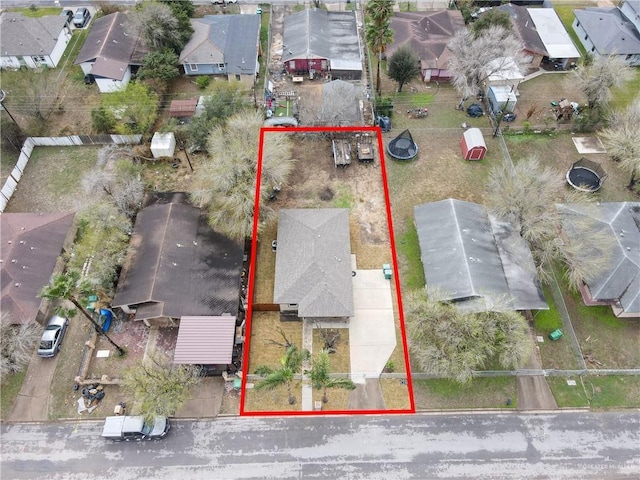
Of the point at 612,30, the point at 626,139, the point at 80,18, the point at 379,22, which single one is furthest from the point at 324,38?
the point at 612,30

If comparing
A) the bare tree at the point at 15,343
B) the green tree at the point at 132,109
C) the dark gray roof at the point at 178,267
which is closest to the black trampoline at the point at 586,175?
the dark gray roof at the point at 178,267

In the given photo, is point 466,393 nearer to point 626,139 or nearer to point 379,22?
point 626,139

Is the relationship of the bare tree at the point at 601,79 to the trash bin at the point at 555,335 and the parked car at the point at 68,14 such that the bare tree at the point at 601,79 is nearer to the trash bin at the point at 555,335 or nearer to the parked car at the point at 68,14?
the trash bin at the point at 555,335

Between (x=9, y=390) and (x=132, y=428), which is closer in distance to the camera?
(x=132, y=428)

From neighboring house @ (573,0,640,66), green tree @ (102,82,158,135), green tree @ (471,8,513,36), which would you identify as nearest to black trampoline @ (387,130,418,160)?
green tree @ (471,8,513,36)

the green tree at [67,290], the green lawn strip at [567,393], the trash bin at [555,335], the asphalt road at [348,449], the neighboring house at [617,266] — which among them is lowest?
the asphalt road at [348,449]

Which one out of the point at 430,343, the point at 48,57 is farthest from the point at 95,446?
the point at 48,57

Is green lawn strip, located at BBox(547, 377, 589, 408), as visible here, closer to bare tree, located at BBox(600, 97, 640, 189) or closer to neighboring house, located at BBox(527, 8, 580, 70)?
bare tree, located at BBox(600, 97, 640, 189)
